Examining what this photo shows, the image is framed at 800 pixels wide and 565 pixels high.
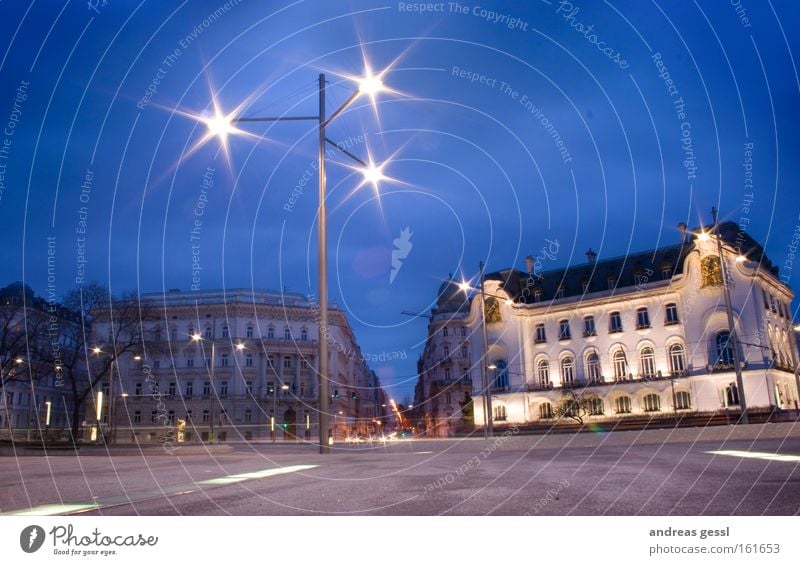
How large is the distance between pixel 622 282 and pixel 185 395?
5462cm

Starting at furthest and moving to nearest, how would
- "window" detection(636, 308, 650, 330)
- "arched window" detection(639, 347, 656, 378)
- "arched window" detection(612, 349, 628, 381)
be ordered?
"arched window" detection(612, 349, 628, 381), "window" detection(636, 308, 650, 330), "arched window" detection(639, 347, 656, 378)

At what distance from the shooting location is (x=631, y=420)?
6175cm

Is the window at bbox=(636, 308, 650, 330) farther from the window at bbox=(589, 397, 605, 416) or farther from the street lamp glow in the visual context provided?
the street lamp glow

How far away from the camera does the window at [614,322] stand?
66812mm

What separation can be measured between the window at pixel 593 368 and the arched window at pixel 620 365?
1.65 m

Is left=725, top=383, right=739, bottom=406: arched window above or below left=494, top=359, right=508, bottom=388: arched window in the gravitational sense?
below

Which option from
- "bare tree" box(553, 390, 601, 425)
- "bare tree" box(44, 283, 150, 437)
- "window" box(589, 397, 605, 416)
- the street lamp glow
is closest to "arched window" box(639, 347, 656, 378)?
"window" box(589, 397, 605, 416)

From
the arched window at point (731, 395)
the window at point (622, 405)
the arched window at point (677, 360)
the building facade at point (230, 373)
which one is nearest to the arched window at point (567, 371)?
the window at point (622, 405)

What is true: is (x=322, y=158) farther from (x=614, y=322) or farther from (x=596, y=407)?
(x=614, y=322)

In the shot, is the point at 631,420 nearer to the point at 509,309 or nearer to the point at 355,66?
the point at 509,309

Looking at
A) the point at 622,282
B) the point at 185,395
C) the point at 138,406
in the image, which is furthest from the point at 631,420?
the point at 138,406

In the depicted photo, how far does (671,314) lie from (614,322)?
225 inches

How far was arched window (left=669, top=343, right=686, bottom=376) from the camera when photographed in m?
61.5

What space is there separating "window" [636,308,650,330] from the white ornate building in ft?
0.33
